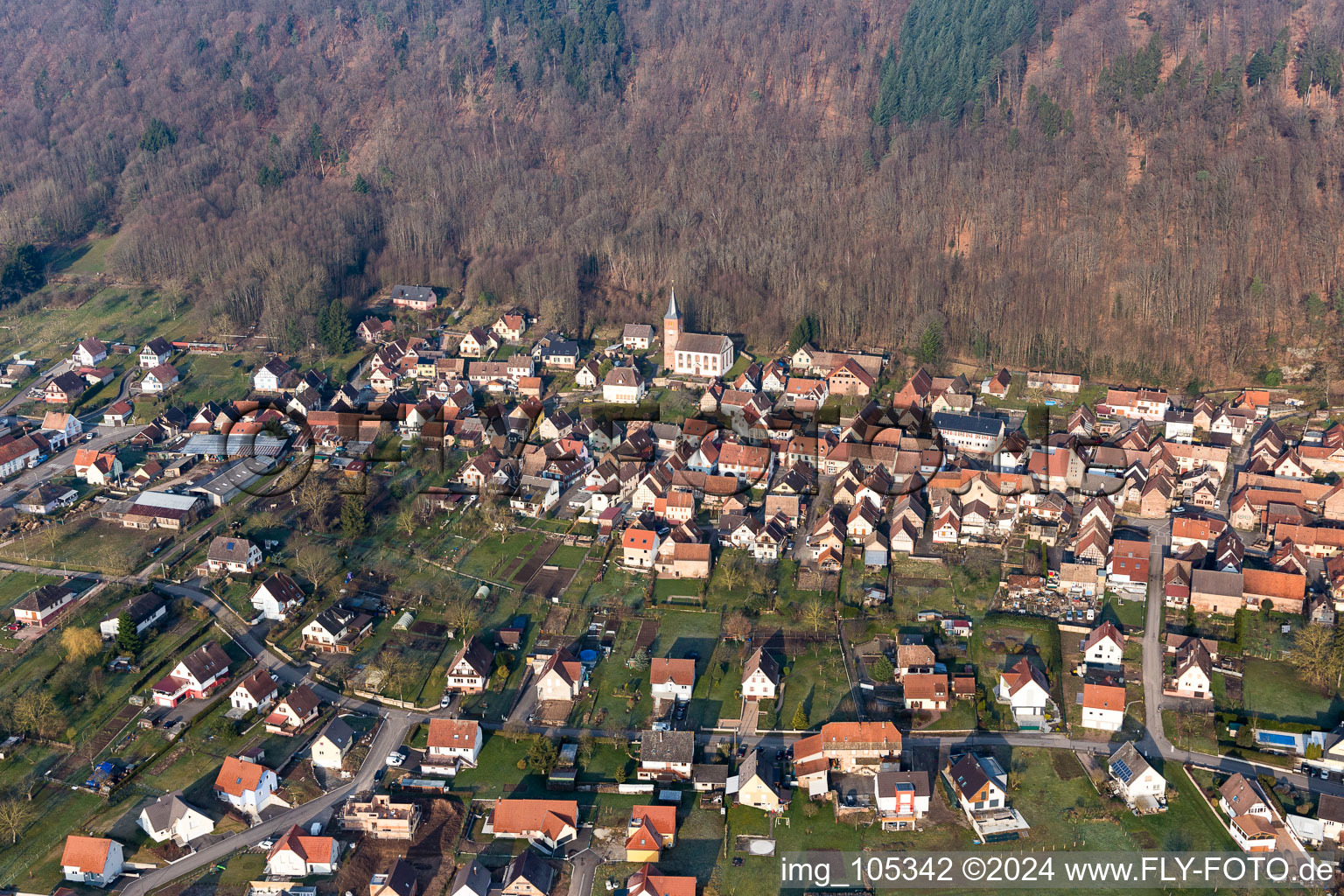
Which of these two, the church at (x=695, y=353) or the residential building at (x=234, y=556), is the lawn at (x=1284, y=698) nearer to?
the church at (x=695, y=353)

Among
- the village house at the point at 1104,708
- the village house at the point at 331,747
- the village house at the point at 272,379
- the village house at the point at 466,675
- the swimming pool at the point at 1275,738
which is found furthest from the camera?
the village house at the point at 272,379

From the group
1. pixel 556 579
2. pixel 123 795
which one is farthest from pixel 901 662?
pixel 123 795

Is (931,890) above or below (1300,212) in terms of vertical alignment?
below

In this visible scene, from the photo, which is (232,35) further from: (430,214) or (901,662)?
(901,662)

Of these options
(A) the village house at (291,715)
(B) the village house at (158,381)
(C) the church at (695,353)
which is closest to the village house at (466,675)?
(A) the village house at (291,715)

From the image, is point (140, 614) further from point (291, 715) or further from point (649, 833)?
point (649, 833)

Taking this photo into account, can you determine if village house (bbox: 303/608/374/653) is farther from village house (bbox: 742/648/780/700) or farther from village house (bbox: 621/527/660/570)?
village house (bbox: 742/648/780/700)
